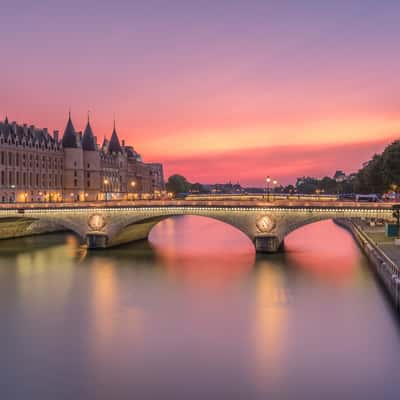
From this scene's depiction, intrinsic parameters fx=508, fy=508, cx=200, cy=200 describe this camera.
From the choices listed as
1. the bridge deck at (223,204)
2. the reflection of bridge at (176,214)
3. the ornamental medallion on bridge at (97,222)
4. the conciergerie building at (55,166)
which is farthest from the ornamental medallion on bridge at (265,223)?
the conciergerie building at (55,166)

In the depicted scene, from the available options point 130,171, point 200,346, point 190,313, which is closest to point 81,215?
point 190,313

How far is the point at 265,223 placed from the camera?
58.5m

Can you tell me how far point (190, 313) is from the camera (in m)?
35.3

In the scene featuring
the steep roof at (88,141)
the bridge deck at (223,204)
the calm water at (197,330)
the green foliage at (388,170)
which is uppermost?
the steep roof at (88,141)

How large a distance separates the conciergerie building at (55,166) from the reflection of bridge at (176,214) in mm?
24470

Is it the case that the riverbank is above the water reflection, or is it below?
above

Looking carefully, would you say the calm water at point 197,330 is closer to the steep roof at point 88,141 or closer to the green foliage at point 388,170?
the green foliage at point 388,170

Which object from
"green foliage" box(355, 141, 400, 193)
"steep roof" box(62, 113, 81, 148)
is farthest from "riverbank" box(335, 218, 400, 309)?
"steep roof" box(62, 113, 81, 148)

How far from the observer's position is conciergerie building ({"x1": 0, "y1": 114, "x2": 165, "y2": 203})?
99.7 meters

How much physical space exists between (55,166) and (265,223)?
232 ft

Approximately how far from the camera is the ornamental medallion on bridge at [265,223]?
191ft

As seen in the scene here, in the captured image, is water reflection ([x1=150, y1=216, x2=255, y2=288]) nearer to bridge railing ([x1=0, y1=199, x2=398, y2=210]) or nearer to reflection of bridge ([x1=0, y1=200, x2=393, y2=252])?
reflection of bridge ([x1=0, y1=200, x2=393, y2=252])

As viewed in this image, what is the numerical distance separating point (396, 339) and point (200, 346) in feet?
36.2

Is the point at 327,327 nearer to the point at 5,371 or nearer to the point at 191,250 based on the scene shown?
the point at 5,371
